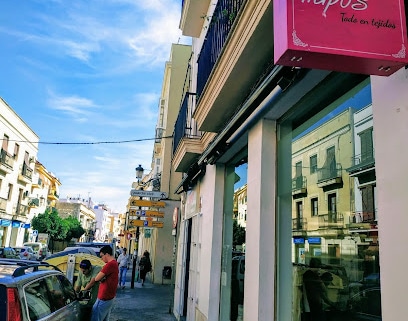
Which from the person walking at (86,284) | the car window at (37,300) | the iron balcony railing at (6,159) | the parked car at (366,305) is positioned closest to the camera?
the parked car at (366,305)

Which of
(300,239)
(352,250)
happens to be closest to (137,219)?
(300,239)

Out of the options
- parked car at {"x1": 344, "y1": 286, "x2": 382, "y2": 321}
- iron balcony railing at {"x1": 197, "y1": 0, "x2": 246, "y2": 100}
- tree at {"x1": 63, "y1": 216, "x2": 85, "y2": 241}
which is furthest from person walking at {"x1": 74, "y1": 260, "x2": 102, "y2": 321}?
tree at {"x1": 63, "y1": 216, "x2": 85, "y2": 241}

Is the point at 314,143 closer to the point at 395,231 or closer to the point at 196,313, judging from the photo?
the point at 395,231

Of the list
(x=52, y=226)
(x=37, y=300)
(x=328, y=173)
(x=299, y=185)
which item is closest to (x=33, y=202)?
(x=52, y=226)

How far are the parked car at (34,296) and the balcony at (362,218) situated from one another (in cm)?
324

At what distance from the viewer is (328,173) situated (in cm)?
387

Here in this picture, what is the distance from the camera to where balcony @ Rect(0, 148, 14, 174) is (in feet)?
114

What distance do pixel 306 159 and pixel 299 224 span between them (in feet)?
2.47

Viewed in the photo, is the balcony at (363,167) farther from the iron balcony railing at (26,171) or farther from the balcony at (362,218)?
the iron balcony railing at (26,171)

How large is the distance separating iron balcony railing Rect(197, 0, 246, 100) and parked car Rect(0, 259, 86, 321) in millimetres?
3843

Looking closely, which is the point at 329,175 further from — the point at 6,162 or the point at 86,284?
the point at 6,162

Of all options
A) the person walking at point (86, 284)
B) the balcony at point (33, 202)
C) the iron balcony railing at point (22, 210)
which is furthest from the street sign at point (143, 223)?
the balcony at point (33, 202)

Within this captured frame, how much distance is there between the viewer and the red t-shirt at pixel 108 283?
6.98 metres

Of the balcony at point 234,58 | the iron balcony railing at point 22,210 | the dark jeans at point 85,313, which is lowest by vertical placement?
the dark jeans at point 85,313
